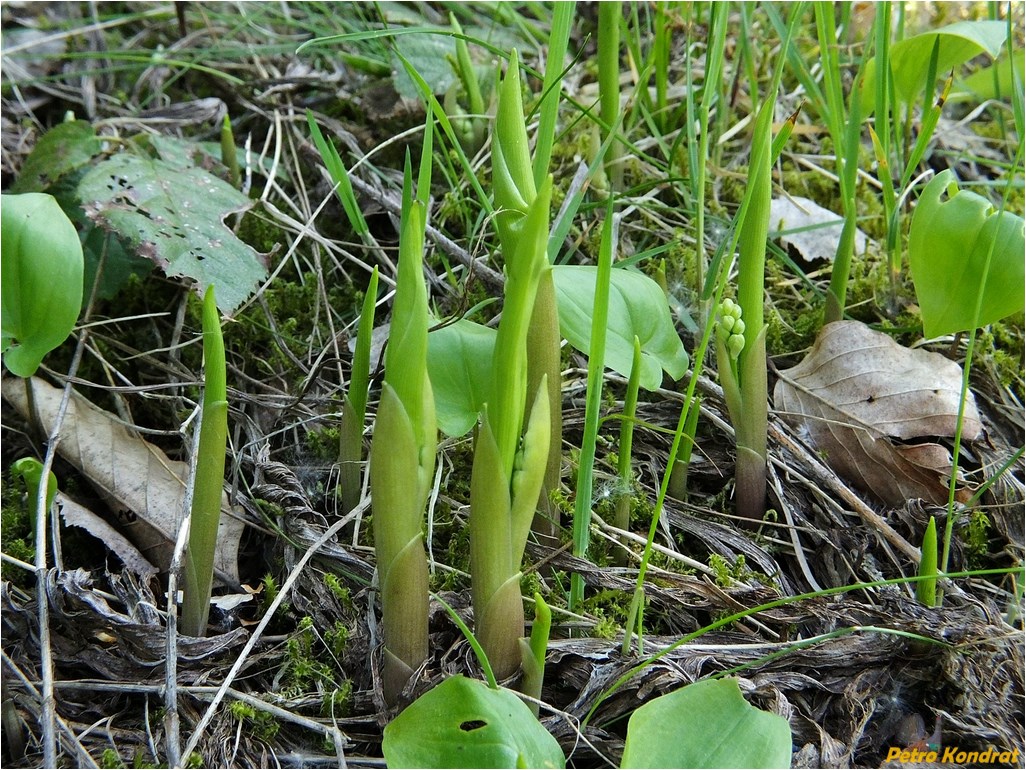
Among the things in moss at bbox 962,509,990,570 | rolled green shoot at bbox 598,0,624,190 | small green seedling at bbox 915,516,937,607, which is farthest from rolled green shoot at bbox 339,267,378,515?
moss at bbox 962,509,990,570

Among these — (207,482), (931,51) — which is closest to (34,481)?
(207,482)

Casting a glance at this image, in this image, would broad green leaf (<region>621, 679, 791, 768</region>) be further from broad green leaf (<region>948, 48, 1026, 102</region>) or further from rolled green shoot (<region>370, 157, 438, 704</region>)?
broad green leaf (<region>948, 48, 1026, 102</region>)

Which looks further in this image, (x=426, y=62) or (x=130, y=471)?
(x=426, y=62)

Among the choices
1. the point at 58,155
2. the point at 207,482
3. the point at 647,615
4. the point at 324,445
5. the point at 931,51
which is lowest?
the point at 647,615

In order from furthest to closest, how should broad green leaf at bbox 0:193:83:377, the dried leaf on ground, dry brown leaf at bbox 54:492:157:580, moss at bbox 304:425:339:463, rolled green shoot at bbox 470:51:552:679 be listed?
the dried leaf on ground, moss at bbox 304:425:339:463, dry brown leaf at bbox 54:492:157:580, broad green leaf at bbox 0:193:83:377, rolled green shoot at bbox 470:51:552:679

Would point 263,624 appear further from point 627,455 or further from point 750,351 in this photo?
point 750,351

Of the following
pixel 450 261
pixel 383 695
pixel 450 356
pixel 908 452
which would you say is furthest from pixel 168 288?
pixel 908 452

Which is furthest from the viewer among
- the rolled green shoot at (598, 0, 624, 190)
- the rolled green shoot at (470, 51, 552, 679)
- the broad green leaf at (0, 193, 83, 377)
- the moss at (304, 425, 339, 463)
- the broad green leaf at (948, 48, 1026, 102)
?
the broad green leaf at (948, 48, 1026, 102)
